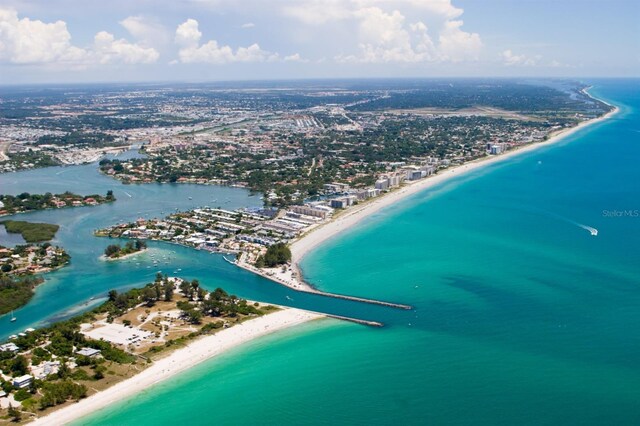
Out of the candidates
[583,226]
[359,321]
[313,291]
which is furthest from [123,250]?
[583,226]

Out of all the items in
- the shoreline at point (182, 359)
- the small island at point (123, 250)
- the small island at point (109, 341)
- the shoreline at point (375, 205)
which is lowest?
the shoreline at point (182, 359)

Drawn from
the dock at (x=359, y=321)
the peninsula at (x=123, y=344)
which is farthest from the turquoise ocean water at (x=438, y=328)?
the peninsula at (x=123, y=344)

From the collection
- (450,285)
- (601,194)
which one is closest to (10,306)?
(450,285)

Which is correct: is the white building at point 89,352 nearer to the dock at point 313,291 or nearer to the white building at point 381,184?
the dock at point 313,291

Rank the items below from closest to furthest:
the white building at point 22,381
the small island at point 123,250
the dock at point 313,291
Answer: the white building at point 22,381, the dock at point 313,291, the small island at point 123,250

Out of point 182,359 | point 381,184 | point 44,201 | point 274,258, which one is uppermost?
point 381,184

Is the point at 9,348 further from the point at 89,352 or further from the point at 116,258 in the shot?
the point at 116,258

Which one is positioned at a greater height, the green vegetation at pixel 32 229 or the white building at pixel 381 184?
the white building at pixel 381 184
